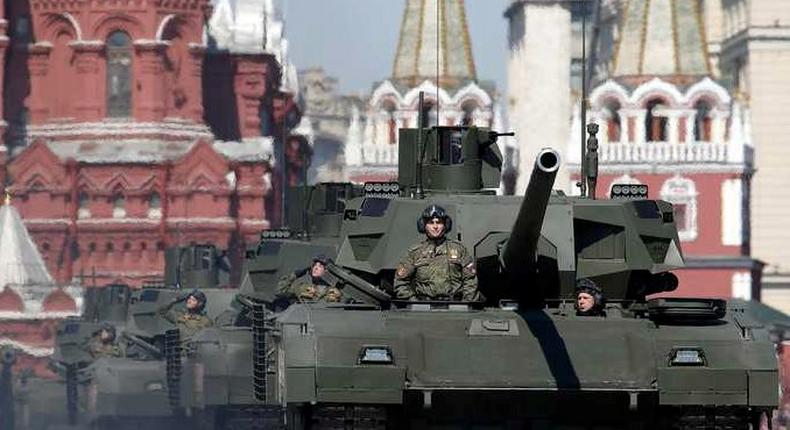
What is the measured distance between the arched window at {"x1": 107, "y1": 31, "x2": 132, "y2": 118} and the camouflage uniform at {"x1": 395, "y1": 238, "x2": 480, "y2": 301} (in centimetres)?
7140

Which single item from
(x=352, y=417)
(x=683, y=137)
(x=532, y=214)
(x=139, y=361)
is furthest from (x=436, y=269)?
(x=683, y=137)

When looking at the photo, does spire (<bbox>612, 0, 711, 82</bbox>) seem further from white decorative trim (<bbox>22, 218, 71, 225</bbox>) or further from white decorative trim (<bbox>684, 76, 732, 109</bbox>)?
white decorative trim (<bbox>22, 218, 71, 225</bbox>)

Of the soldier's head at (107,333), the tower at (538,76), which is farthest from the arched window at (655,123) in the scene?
the soldier's head at (107,333)

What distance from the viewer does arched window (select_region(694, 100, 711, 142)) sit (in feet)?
329

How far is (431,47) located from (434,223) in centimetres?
8174

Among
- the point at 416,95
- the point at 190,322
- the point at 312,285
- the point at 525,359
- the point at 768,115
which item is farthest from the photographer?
the point at 768,115

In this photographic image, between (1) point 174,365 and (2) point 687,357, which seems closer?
(2) point 687,357

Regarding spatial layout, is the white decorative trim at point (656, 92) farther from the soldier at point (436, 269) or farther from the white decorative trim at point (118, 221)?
the soldier at point (436, 269)

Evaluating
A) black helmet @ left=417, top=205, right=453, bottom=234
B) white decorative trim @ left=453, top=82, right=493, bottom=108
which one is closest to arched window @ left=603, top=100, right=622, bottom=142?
white decorative trim @ left=453, top=82, right=493, bottom=108

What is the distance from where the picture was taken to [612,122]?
101 m

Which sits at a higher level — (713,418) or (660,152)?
(660,152)

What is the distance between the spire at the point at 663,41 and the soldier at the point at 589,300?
256 feet

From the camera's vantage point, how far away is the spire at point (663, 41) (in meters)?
100

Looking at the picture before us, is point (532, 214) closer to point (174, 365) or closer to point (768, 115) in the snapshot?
point (174, 365)
